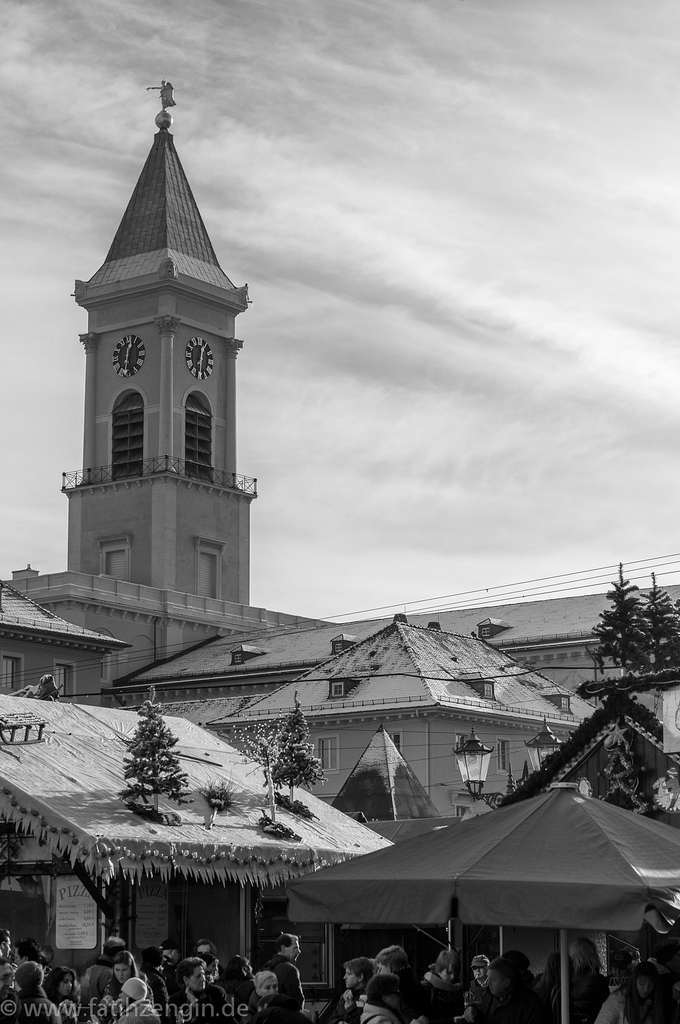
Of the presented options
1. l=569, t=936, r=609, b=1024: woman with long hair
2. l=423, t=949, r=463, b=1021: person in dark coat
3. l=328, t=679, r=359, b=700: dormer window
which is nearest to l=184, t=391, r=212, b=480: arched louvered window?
l=328, t=679, r=359, b=700: dormer window

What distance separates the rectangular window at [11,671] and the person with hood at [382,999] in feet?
196

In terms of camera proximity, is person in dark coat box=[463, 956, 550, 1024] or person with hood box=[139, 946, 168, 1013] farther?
person with hood box=[139, 946, 168, 1013]

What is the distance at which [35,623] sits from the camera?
7500cm

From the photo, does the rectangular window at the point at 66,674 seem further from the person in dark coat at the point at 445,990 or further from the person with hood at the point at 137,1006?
the person with hood at the point at 137,1006

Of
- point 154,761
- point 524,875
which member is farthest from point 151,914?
point 524,875

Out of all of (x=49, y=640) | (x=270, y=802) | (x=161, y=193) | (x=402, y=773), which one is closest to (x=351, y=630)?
(x=49, y=640)

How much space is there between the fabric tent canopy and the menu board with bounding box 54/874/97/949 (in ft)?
26.4

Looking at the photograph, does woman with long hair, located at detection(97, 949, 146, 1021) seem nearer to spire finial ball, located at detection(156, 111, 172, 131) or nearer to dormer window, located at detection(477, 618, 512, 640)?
dormer window, located at detection(477, 618, 512, 640)

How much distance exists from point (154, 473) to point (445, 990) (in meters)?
78.3

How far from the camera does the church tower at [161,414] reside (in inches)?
3664

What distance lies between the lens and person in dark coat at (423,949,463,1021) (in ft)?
50.6

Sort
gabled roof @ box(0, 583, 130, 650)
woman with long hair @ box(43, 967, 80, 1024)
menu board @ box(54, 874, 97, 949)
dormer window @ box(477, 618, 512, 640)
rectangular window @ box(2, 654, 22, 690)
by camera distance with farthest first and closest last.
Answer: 1. dormer window @ box(477, 618, 512, 640)
2. gabled roof @ box(0, 583, 130, 650)
3. rectangular window @ box(2, 654, 22, 690)
4. menu board @ box(54, 874, 97, 949)
5. woman with long hair @ box(43, 967, 80, 1024)

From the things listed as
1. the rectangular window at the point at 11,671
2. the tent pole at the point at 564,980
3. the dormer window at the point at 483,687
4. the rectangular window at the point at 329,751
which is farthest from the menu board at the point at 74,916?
the rectangular window at the point at 11,671

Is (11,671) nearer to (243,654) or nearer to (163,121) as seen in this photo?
(243,654)
